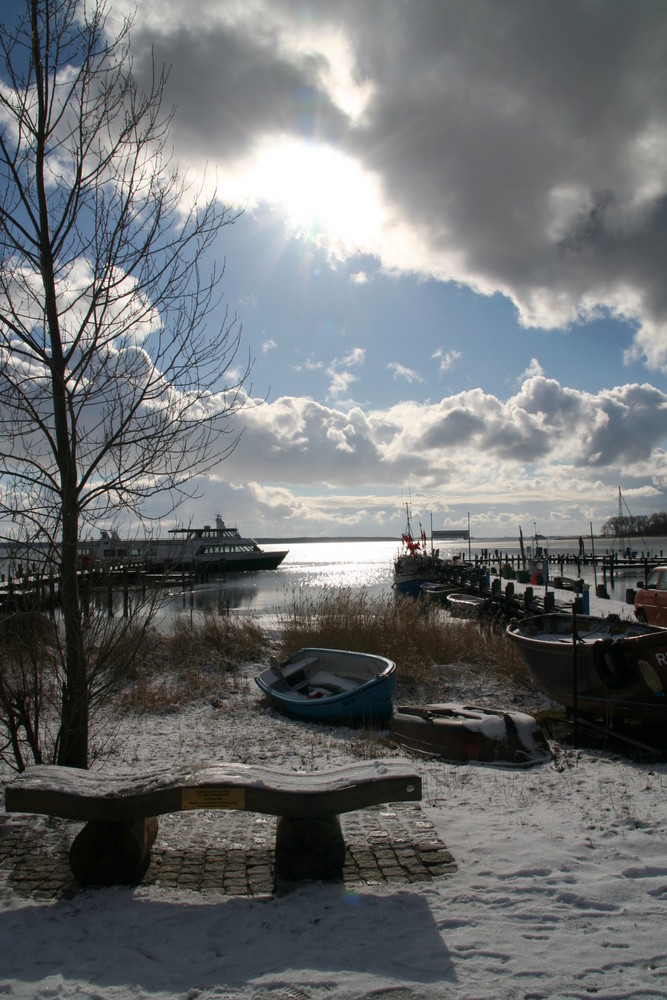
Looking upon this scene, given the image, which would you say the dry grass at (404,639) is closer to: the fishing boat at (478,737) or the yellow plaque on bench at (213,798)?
the fishing boat at (478,737)

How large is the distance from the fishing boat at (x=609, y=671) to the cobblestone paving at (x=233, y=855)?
431 centimetres

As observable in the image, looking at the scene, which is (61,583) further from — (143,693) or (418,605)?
(418,605)

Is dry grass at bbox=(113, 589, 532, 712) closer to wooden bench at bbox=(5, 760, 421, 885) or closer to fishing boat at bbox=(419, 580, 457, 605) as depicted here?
wooden bench at bbox=(5, 760, 421, 885)

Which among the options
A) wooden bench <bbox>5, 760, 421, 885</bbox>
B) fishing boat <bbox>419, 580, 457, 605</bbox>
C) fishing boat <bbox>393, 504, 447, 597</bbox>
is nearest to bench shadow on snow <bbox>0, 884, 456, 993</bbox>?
wooden bench <bbox>5, 760, 421, 885</bbox>

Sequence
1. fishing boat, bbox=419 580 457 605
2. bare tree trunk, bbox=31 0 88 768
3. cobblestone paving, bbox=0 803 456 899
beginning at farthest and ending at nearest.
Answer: fishing boat, bbox=419 580 457 605
bare tree trunk, bbox=31 0 88 768
cobblestone paving, bbox=0 803 456 899

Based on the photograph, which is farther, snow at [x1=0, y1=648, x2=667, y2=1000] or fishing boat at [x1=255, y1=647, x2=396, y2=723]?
fishing boat at [x1=255, y1=647, x2=396, y2=723]

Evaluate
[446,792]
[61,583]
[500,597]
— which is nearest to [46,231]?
[61,583]

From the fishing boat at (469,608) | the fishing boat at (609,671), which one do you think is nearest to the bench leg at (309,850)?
the fishing boat at (609,671)

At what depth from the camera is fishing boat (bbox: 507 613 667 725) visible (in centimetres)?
Answer: 824

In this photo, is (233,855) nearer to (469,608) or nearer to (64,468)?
(64,468)

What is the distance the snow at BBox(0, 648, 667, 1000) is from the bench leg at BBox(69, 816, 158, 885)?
0.10m

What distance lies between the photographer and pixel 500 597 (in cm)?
2691

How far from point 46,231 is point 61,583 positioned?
2783 mm

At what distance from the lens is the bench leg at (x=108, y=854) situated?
4137mm
